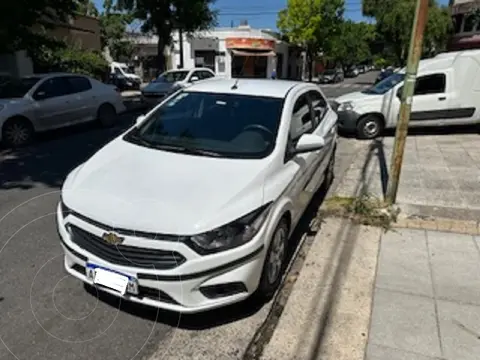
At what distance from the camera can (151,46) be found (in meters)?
36.2

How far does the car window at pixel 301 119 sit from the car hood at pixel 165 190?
2.41 ft

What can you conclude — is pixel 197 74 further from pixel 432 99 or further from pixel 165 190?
pixel 165 190

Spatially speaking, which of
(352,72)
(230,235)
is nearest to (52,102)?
(230,235)

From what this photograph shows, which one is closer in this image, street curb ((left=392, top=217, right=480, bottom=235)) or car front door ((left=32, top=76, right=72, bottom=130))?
street curb ((left=392, top=217, right=480, bottom=235))

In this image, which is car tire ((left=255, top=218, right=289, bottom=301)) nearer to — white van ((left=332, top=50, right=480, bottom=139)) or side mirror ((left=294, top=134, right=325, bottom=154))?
side mirror ((left=294, top=134, right=325, bottom=154))

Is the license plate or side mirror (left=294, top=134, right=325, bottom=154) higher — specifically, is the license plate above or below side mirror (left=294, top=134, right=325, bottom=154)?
below

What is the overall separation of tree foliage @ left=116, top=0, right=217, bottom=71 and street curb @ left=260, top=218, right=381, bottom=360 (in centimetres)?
1529

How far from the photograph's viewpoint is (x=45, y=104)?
8.38 m

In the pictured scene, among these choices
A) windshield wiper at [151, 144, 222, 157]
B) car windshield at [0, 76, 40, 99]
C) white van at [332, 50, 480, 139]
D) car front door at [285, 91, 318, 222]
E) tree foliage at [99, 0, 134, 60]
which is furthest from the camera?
tree foliage at [99, 0, 134, 60]

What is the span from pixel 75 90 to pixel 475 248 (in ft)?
28.2

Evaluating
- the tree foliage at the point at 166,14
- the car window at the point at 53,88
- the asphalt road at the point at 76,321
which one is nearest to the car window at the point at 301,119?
the asphalt road at the point at 76,321

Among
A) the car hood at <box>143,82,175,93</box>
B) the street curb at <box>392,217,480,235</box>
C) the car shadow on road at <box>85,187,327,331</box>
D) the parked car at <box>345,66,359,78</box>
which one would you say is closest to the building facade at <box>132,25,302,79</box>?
the car hood at <box>143,82,175,93</box>

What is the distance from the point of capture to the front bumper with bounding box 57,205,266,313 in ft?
8.04

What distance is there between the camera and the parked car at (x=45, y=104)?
25.9 ft
